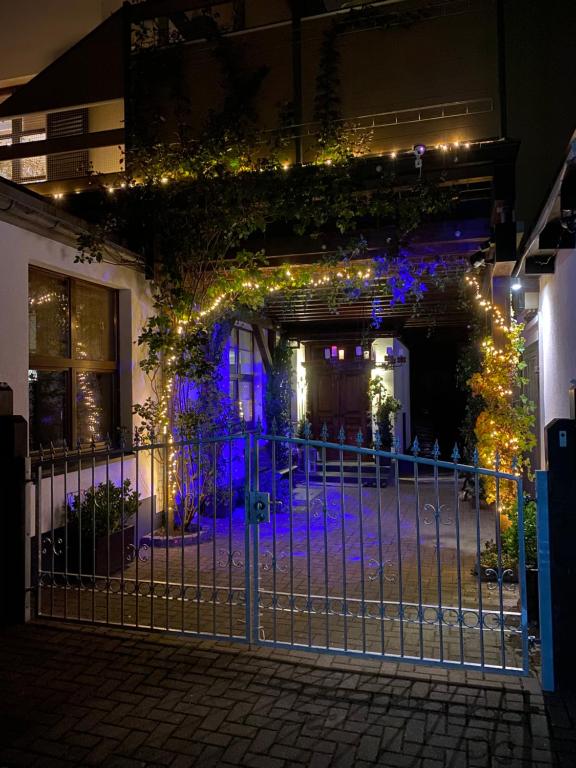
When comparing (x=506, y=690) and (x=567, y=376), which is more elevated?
(x=567, y=376)

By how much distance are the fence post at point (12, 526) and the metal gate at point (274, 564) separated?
0.16 meters

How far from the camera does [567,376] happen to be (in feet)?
18.8

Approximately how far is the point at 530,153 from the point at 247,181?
3851mm

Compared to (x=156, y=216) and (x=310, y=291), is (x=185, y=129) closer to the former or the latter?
(x=156, y=216)

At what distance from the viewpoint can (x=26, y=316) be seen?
6070 mm

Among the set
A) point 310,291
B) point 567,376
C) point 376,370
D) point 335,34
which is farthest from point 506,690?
point 376,370

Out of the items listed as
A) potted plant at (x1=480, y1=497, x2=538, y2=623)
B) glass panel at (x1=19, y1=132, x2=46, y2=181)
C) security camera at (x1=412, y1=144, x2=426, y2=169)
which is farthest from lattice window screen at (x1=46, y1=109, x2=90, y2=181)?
potted plant at (x1=480, y1=497, x2=538, y2=623)

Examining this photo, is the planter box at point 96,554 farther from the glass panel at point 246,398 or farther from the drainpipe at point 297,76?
the glass panel at point 246,398

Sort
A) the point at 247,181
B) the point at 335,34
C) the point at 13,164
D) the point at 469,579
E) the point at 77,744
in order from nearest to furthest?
the point at 77,744 < the point at 469,579 < the point at 247,181 < the point at 335,34 < the point at 13,164

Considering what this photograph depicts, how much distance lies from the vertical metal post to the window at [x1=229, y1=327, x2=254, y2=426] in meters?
8.21

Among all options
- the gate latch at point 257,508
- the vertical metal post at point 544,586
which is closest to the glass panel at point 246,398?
the gate latch at point 257,508

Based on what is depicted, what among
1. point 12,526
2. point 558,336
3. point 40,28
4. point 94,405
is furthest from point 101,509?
point 40,28

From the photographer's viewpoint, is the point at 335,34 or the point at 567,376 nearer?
the point at 567,376

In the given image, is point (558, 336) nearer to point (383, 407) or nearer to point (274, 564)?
point (274, 564)
